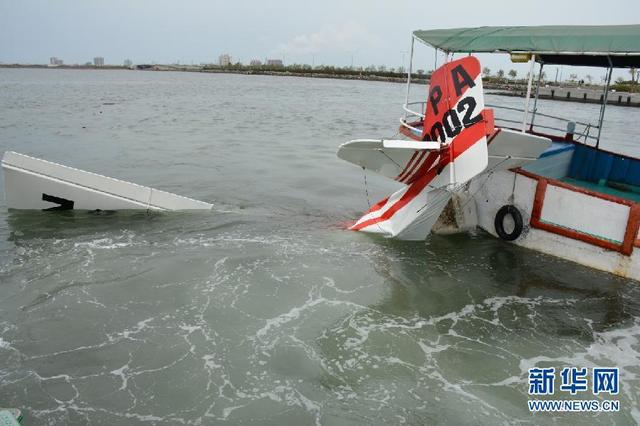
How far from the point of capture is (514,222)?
1000 cm

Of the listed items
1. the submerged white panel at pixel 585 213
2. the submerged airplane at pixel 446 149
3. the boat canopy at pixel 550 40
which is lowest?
the submerged white panel at pixel 585 213

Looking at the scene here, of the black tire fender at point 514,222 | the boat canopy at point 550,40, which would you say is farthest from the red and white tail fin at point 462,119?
the black tire fender at point 514,222

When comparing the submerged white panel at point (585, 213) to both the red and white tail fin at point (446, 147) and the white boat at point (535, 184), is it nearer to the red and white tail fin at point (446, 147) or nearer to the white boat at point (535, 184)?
the white boat at point (535, 184)

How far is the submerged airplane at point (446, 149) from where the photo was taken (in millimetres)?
7711

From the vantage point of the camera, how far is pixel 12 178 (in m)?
11.4

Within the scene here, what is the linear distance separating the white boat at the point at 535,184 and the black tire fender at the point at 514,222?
21mm

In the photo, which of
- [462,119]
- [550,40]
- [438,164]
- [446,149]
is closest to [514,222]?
[438,164]

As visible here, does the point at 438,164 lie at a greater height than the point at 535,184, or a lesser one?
greater

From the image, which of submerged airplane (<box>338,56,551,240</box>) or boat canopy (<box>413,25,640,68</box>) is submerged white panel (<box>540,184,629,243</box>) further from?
boat canopy (<box>413,25,640,68</box>)

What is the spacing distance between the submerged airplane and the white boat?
0.08 feet

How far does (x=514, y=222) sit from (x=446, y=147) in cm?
293

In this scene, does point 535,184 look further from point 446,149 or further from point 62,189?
point 62,189

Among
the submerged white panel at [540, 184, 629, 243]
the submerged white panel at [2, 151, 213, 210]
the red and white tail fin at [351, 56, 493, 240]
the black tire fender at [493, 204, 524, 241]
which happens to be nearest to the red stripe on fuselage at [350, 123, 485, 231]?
the red and white tail fin at [351, 56, 493, 240]

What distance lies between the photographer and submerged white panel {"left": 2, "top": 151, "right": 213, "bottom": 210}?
11312 mm
